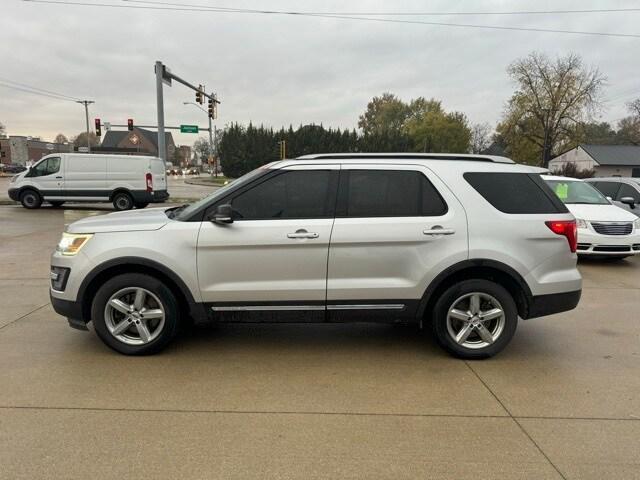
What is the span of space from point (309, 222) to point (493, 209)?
1.63 metres

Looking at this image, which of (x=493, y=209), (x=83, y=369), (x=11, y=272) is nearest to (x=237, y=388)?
(x=83, y=369)

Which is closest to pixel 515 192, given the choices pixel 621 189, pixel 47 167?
pixel 621 189

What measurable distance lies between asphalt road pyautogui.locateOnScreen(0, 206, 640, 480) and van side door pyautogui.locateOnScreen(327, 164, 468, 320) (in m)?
0.60

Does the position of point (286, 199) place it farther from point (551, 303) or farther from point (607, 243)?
point (607, 243)

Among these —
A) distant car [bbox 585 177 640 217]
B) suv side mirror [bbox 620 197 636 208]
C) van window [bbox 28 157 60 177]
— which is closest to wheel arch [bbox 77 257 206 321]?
suv side mirror [bbox 620 197 636 208]

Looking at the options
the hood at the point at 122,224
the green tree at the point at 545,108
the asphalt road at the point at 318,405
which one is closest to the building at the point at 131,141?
the green tree at the point at 545,108

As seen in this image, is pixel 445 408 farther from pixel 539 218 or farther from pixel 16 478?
pixel 16 478

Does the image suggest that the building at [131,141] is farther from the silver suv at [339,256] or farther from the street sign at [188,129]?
the silver suv at [339,256]

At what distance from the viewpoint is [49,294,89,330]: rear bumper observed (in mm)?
4137

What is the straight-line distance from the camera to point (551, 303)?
4.25 m

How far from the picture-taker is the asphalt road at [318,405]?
2764 mm

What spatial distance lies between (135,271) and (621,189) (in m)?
12.1

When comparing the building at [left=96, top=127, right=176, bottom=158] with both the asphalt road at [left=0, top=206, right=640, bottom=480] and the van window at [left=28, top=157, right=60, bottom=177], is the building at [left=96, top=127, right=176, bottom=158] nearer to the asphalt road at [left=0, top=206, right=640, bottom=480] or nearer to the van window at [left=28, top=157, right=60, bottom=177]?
the van window at [left=28, top=157, right=60, bottom=177]

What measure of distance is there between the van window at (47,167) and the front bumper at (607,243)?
694 inches
